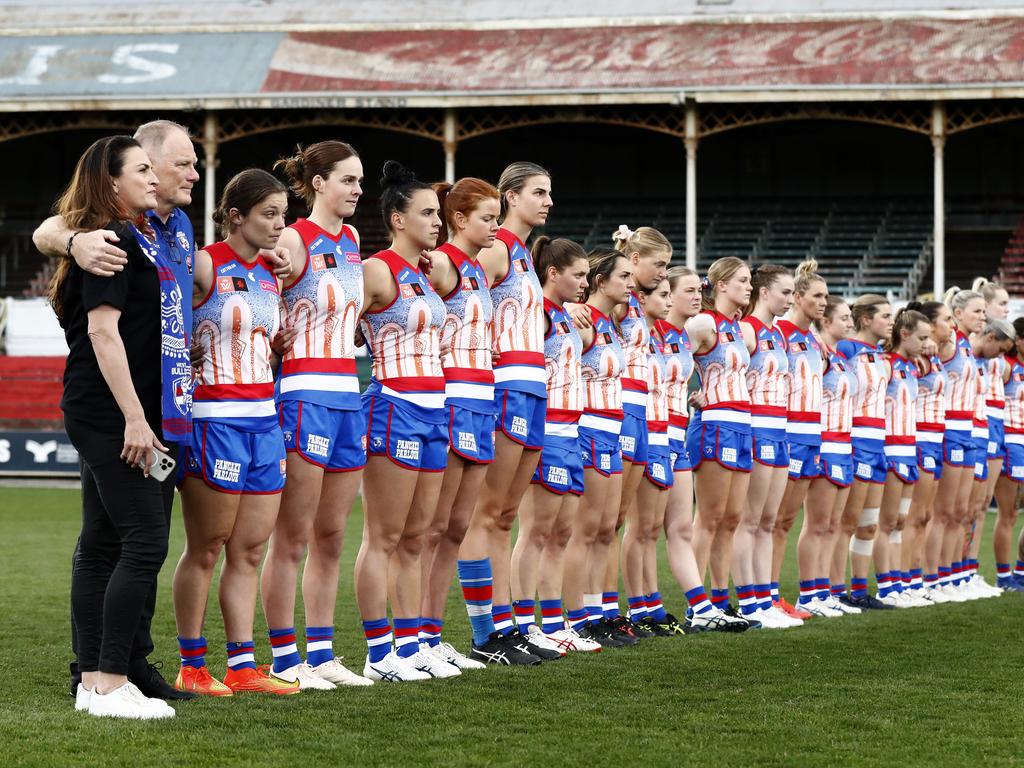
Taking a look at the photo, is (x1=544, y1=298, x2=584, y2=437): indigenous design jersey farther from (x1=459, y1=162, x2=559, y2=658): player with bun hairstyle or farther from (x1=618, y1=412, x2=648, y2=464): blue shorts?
(x1=618, y1=412, x2=648, y2=464): blue shorts

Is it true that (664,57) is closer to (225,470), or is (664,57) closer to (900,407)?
(900,407)

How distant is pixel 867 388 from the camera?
36.3 feet

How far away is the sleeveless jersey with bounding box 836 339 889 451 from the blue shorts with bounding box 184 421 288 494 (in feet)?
19.0

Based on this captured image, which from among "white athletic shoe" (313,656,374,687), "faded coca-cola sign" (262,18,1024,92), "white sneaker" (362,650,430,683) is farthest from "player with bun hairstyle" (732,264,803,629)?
"faded coca-cola sign" (262,18,1024,92)

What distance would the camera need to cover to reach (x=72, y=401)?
574cm

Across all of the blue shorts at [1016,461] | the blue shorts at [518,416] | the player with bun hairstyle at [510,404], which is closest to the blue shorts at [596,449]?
the player with bun hairstyle at [510,404]

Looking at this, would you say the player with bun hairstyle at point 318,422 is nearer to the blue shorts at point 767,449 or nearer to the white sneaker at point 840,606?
the blue shorts at point 767,449

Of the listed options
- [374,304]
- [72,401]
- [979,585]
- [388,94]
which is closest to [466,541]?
[374,304]

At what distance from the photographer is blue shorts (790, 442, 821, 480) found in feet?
34.1

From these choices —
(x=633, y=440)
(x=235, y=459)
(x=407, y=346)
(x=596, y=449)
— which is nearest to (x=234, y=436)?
(x=235, y=459)

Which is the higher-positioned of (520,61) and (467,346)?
(520,61)

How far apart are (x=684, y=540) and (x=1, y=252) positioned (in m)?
30.2

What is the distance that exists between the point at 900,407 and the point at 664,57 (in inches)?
737

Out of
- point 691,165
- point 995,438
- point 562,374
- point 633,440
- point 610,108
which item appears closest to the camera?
point 562,374
